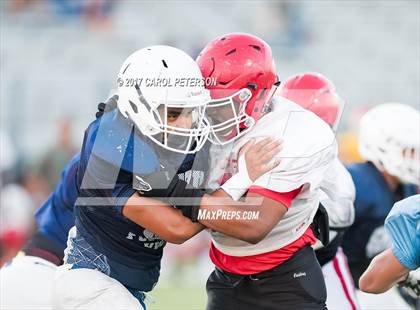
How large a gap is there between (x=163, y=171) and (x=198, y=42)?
787 centimetres

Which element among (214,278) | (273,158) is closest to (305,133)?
(273,158)

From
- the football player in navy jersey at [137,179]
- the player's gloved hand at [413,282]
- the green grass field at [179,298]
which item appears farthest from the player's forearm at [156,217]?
the green grass field at [179,298]

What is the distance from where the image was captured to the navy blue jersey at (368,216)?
419 cm

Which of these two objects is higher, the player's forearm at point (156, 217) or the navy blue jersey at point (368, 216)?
the player's forearm at point (156, 217)

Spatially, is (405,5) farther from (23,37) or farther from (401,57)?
(23,37)

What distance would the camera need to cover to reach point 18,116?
9164 mm

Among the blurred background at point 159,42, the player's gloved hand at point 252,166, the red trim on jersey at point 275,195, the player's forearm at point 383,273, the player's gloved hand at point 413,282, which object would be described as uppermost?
the player's gloved hand at point 252,166

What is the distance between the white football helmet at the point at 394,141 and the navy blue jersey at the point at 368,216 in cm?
9

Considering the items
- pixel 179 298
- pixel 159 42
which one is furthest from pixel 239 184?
pixel 159 42

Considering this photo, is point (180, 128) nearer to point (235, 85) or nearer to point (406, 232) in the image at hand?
point (235, 85)

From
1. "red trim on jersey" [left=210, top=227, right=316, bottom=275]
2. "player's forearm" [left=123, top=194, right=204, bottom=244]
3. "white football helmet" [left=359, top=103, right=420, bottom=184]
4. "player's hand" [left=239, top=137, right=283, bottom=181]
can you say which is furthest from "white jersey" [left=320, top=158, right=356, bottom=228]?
"player's forearm" [left=123, top=194, right=204, bottom=244]

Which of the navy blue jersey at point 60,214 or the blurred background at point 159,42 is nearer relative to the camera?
the navy blue jersey at point 60,214

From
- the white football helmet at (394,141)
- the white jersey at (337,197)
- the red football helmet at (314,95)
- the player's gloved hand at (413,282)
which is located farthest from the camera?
the white football helmet at (394,141)

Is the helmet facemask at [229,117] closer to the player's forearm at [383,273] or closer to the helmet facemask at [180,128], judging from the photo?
the helmet facemask at [180,128]
